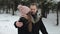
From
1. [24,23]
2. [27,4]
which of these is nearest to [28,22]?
[24,23]

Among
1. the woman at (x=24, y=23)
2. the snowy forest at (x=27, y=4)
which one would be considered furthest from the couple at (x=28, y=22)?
the snowy forest at (x=27, y=4)

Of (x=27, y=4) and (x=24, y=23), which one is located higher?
(x=27, y=4)

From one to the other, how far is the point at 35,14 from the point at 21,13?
1.12 ft

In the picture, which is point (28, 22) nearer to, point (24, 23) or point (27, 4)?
point (24, 23)

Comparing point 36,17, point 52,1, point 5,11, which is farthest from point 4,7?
point 36,17

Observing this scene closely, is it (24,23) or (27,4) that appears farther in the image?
(27,4)

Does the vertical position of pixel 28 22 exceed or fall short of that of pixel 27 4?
it falls short

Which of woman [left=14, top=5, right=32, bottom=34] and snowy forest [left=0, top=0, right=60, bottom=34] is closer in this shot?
woman [left=14, top=5, right=32, bottom=34]

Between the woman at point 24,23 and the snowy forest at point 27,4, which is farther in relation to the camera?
the snowy forest at point 27,4

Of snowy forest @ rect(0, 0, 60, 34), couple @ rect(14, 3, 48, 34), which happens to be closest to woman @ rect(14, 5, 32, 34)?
couple @ rect(14, 3, 48, 34)

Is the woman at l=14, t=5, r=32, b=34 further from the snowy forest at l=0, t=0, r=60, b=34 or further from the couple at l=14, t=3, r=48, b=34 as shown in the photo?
the snowy forest at l=0, t=0, r=60, b=34

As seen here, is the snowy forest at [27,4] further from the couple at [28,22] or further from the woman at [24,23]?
the woman at [24,23]

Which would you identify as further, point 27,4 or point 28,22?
point 27,4

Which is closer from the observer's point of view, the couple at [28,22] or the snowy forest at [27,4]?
the couple at [28,22]
